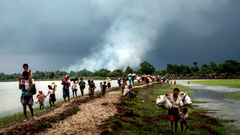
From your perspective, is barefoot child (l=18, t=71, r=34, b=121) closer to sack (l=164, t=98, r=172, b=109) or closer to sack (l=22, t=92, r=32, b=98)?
sack (l=22, t=92, r=32, b=98)

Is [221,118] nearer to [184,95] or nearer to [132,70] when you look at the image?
[184,95]

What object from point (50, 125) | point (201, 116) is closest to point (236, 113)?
point (201, 116)

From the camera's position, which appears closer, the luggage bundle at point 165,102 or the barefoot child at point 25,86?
the luggage bundle at point 165,102

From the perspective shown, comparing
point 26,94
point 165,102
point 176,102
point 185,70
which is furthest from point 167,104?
point 185,70

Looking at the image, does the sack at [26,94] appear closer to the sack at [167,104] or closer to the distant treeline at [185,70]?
the sack at [167,104]

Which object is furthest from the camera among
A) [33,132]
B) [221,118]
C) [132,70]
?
[132,70]

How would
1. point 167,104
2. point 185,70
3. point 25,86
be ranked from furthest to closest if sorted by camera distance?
point 185,70 → point 25,86 → point 167,104

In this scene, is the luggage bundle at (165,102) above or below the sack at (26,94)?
below

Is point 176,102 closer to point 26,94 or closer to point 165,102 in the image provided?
point 165,102

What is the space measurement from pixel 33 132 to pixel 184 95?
24.9 feet

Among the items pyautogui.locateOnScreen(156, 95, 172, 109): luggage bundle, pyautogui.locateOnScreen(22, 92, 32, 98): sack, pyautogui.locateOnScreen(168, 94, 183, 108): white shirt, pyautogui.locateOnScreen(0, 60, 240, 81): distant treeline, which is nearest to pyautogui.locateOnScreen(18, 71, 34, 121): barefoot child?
pyautogui.locateOnScreen(22, 92, 32, 98): sack

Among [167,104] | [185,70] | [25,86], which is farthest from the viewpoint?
[185,70]

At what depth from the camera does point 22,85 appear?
29.9 ft

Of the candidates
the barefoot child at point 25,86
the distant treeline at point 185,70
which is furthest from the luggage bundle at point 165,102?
the distant treeline at point 185,70
